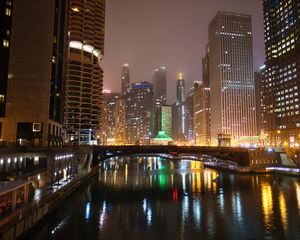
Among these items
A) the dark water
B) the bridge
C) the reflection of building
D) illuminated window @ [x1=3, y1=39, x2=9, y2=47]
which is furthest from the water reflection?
illuminated window @ [x1=3, y1=39, x2=9, y2=47]

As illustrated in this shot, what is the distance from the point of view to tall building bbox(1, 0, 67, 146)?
3374 inches

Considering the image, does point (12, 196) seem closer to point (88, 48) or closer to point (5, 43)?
point (5, 43)

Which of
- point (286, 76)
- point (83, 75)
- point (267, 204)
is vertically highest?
point (286, 76)

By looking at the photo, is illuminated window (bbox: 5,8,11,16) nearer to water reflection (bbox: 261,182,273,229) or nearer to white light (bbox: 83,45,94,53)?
water reflection (bbox: 261,182,273,229)

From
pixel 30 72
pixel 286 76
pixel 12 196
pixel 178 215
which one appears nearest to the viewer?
pixel 12 196

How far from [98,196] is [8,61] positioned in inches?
2144

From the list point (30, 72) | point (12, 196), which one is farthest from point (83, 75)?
point (12, 196)

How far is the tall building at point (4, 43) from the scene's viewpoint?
8412 centimetres

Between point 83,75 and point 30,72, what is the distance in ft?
273

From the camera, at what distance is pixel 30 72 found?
87.4 m

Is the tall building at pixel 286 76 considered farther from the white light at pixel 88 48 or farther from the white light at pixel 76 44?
the white light at pixel 76 44

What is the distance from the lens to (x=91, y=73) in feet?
567

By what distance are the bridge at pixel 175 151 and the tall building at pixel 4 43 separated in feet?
112

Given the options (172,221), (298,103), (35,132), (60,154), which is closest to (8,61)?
(35,132)
